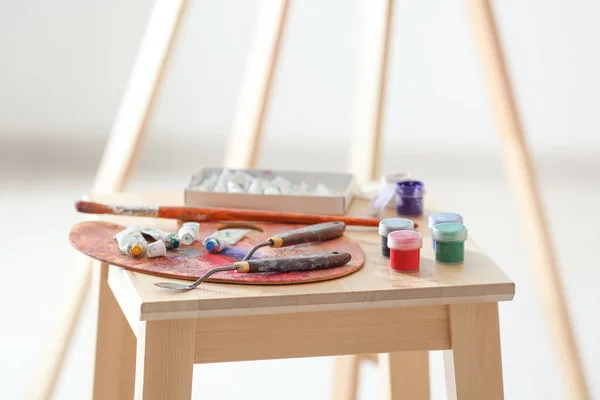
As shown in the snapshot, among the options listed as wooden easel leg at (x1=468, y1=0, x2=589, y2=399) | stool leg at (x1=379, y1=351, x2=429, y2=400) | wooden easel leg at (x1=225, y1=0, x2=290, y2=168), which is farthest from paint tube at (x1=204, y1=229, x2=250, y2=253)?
wooden easel leg at (x1=468, y1=0, x2=589, y2=399)

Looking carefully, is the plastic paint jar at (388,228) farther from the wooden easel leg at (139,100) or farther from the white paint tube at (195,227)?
the wooden easel leg at (139,100)

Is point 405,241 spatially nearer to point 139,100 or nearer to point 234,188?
point 234,188

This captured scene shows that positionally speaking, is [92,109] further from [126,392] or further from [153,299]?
[153,299]

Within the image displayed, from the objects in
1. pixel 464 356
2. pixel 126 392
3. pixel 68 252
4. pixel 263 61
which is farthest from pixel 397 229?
pixel 68 252

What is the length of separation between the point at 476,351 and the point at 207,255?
41 centimetres

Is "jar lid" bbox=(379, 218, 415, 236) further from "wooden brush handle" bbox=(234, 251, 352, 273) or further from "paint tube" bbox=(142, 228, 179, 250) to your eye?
"paint tube" bbox=(142, 228, 179, 250)

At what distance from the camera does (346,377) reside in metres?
2.21

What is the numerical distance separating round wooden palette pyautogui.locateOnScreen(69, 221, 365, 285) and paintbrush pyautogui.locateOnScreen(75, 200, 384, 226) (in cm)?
1

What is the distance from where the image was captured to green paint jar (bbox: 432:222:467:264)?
4.42ft

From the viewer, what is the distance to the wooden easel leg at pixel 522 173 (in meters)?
2.00

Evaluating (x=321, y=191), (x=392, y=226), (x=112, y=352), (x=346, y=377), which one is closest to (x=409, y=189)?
(x=321, y=191)

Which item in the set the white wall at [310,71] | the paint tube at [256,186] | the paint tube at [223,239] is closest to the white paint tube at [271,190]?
the paint tube at [256,186]

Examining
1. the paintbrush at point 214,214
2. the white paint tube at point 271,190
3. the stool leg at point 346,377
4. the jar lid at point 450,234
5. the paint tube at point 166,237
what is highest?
the white paint tube at point 271,190

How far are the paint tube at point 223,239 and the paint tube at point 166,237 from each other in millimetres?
46
